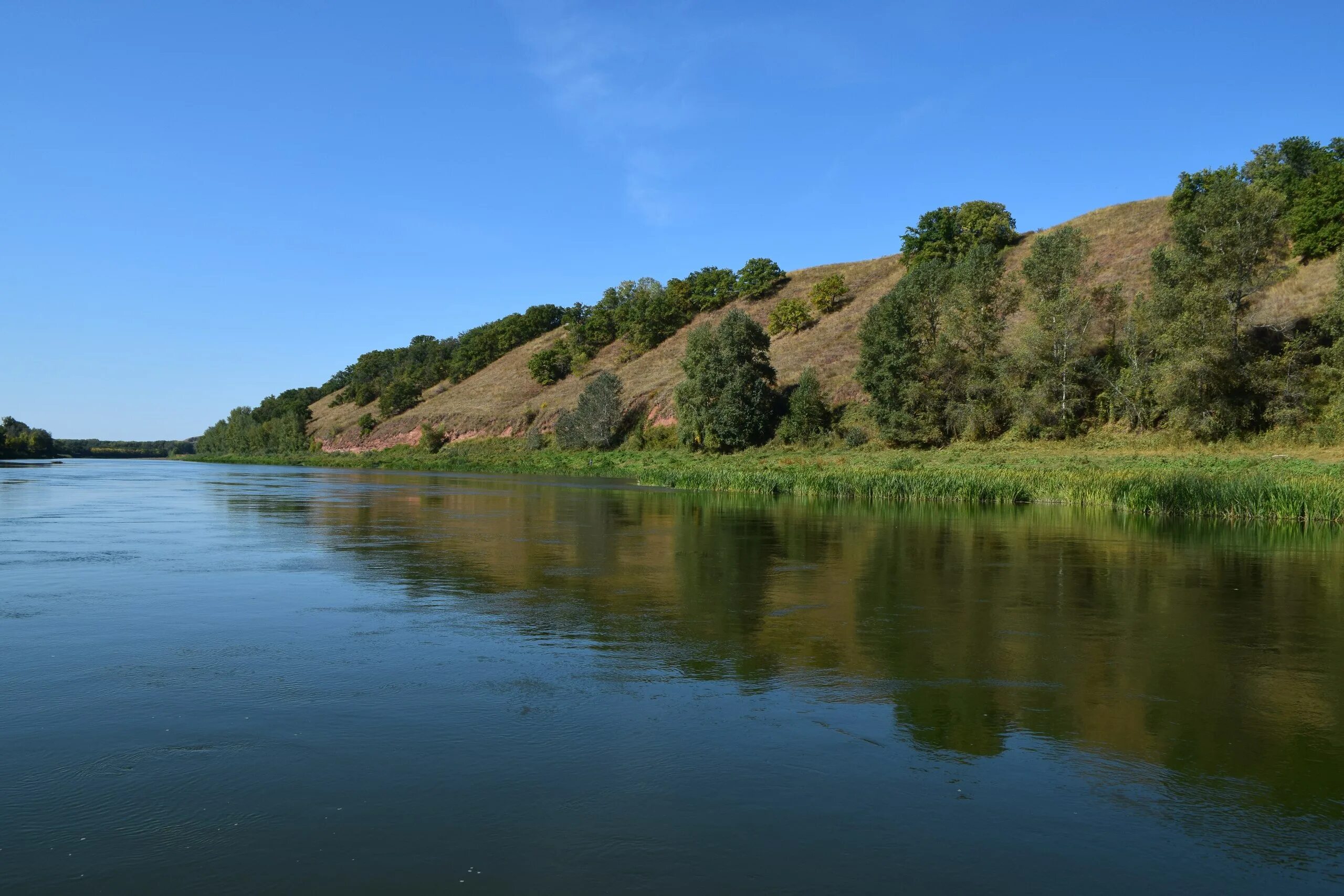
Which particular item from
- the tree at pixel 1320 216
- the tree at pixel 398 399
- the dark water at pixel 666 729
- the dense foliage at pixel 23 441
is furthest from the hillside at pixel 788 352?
the dark water at pixel 666 729

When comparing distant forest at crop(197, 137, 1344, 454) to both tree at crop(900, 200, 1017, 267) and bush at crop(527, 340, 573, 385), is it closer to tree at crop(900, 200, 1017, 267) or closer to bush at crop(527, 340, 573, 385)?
tree at crop(900, 200, 1017, 267)

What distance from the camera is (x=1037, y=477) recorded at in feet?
129

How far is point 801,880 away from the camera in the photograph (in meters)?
5.33

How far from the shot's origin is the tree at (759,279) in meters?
113

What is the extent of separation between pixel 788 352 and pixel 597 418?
Answer: 20.4 m

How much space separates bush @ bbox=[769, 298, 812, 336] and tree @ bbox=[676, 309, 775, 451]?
23354 millimetres

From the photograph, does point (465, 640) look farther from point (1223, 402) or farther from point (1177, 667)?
point (1223, 402)

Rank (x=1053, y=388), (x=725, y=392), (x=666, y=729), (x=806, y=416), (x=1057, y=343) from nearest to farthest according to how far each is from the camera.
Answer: (x=666, y=729) → (x=1053, y=388) → (x=1057, y=343) → (x=806, y=416) → (x=725, y=392)

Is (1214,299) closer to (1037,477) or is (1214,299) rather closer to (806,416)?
(1037,477)

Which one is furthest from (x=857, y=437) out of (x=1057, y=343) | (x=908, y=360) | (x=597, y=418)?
(x=597, y=418)

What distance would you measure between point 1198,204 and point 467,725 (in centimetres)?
5884

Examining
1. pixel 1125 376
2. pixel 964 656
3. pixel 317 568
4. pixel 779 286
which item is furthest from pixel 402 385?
pixel 964 656

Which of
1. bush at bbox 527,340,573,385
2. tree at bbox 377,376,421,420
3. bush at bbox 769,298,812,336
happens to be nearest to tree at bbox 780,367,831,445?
bush at bbox 769,298,812,336

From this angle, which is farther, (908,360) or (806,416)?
(806,416)
